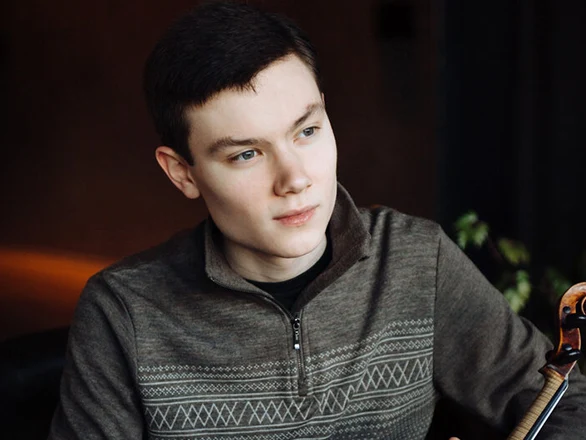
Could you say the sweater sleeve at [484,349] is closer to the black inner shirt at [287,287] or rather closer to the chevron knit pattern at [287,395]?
the chevron knit pattern at [287,395]

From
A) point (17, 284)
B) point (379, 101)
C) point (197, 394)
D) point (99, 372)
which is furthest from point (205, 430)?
point (379, 101)

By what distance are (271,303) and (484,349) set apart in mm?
431

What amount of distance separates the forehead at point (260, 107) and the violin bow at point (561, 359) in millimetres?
550

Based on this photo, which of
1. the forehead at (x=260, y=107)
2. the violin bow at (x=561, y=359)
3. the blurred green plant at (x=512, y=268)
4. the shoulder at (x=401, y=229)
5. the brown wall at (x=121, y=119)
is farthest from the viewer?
the brown wall at (x=121, y=119)

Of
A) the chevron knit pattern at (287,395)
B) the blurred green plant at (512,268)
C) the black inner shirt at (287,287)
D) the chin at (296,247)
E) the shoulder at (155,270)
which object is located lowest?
the blurred green plant at (512,268)

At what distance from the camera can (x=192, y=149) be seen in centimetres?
158

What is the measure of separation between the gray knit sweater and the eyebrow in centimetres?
24

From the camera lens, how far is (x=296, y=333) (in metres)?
1.65

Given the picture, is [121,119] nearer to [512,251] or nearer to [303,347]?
[512,251]

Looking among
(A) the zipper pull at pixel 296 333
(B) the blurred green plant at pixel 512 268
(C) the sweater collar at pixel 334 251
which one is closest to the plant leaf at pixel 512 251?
(B) the blurred green plant at pixel 512 268

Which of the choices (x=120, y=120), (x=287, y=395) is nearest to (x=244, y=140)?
(x=287, y=395)

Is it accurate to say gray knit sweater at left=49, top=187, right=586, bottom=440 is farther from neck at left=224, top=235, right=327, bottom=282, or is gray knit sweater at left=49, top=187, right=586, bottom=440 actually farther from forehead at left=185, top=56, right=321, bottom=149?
forehead at left=185, top=56, right=321, bottom=149

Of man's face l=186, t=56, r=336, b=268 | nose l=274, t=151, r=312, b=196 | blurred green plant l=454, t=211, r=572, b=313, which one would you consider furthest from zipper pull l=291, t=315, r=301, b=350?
blurred green plant l=454, t=211, r=572, b=313

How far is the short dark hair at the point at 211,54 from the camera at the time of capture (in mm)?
1486
